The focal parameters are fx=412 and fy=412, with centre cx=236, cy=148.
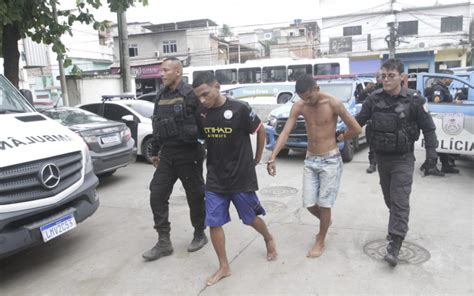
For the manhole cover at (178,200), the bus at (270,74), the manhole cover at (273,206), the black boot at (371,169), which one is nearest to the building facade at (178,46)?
the bus at (270,74)

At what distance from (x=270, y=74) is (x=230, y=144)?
21744mm

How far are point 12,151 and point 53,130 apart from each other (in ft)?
2.37

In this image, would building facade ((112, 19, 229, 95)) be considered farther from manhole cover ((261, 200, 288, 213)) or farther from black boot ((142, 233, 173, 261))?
black boot ((142, 233, 173, 261))

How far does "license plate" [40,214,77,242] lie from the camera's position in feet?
11.8

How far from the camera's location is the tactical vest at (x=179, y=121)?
151 inches

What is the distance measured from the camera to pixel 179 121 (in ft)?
12.6

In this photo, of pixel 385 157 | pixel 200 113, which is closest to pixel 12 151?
pixel 200 113

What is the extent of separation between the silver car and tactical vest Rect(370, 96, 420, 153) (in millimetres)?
4635

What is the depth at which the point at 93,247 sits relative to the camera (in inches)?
176

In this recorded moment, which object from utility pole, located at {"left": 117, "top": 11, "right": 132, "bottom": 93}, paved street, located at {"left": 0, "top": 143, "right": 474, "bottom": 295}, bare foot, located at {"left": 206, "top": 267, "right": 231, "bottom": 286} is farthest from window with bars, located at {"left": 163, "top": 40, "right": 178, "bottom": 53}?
bare foot, located at {"left": 206, "top": 267, "right": 231, "bottom": 286}

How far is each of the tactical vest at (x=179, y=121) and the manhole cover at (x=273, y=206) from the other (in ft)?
6.56

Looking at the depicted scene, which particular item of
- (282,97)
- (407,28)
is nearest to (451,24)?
(407,28)

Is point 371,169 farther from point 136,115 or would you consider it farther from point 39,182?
point 39,182

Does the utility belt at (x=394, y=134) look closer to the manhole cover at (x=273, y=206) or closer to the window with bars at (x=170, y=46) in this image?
the manhole cover at (x=273, y=206)
